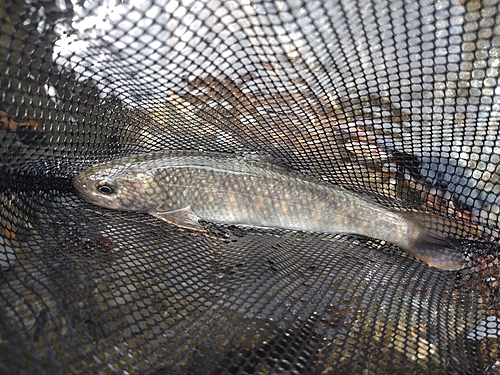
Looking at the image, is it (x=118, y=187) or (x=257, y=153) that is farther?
(x=257, y=153)

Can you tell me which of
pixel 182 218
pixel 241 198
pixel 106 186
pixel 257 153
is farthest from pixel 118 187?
pixel 257 153

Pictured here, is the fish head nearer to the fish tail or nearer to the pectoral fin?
the pectoral fin

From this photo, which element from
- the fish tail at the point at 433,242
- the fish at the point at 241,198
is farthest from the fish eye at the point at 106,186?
the fish tail at the point at 433,242

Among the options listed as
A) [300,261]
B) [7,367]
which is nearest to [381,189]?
[300,261]

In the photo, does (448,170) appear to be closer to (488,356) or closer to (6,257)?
(488,356)

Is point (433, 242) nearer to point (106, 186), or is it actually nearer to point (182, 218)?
point (182, 218)

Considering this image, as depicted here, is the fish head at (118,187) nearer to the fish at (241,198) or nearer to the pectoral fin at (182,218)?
the fish at (241,198)
